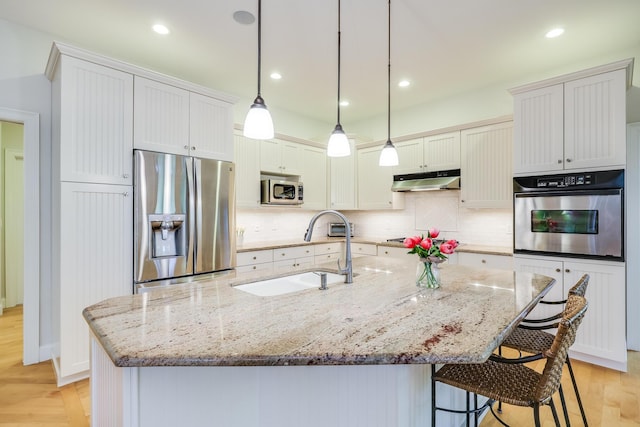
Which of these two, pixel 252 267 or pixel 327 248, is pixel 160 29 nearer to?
pixel 252 267

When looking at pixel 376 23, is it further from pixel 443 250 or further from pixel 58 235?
pixel 58 235

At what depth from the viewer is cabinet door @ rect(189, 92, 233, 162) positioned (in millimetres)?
2998

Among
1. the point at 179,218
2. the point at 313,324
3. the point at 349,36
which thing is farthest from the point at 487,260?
the point at 179,218

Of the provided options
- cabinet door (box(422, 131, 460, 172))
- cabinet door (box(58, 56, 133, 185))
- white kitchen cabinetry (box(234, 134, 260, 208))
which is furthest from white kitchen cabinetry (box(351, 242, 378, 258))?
cabinet door (box(58, 56, 133, 185))

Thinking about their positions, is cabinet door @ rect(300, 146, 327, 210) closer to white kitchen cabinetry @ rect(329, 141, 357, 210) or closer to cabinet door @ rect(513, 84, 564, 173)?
white kitchen cabinetry @ rect(329, 141, 357, 210)

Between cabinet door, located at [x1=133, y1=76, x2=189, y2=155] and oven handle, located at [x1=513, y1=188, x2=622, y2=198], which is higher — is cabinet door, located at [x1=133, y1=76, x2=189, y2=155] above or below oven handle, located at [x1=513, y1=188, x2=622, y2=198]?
above

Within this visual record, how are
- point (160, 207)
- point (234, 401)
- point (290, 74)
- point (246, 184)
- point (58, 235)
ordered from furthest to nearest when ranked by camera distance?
point (246, 184)
point (290, 74)
point (160, 207)
point (58, 235)
point (234, 401)

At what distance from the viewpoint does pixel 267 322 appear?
1.20 meters

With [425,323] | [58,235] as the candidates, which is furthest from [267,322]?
[58,235]

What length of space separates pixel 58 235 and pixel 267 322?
2216 millimetres

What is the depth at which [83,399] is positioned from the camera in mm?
2258

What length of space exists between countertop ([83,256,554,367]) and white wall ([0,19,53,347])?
6.47ft

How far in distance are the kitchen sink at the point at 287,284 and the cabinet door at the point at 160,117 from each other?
1618mm

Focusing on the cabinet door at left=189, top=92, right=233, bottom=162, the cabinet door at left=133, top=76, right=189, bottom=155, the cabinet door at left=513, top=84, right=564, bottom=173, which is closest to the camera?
the cabinet door at left=133, top=76, right=189, bottom=155
